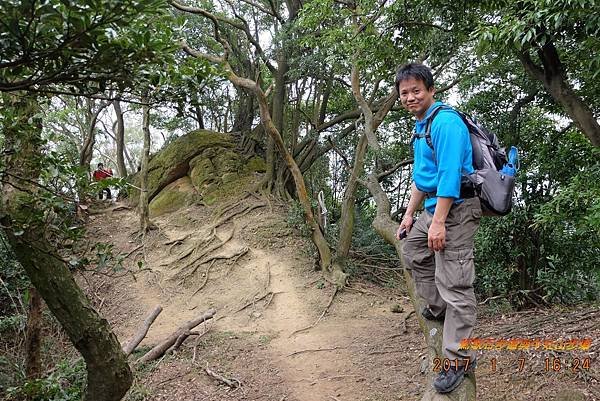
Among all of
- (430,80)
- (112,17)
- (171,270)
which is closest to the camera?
(112,17)

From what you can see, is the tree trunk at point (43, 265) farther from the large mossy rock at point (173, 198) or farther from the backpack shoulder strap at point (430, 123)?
the large mossy rock at point (173, 198)

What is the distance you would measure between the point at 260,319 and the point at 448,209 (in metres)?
5.93

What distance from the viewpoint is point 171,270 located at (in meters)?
9.64

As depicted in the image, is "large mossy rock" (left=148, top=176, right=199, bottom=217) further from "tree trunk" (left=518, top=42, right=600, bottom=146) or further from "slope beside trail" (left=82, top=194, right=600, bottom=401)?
"tree trunk" (left=518, top=42, right=600, bottom=146)

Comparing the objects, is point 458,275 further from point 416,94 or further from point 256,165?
point 256,165

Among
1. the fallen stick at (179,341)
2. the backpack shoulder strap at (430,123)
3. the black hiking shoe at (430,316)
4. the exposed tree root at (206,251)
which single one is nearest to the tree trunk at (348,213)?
the exposed tree root at (206,251)

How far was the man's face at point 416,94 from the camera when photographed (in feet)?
8.09

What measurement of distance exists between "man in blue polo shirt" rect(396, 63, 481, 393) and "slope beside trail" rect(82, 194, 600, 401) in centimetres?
123

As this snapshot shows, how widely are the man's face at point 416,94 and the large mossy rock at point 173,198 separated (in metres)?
10.5

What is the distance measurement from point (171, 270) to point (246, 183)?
3.66 metres

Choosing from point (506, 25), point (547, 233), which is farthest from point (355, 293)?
point (506, 25)

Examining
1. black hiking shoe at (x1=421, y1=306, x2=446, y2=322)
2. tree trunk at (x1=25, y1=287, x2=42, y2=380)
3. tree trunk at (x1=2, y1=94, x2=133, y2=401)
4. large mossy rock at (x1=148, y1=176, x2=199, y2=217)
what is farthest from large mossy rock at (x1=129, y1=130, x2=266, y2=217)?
black hiking shoe at (x1=421, y1=306, x2=446, y2=322)

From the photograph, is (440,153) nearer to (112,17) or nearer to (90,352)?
(112,17)

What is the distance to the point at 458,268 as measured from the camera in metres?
2.32
